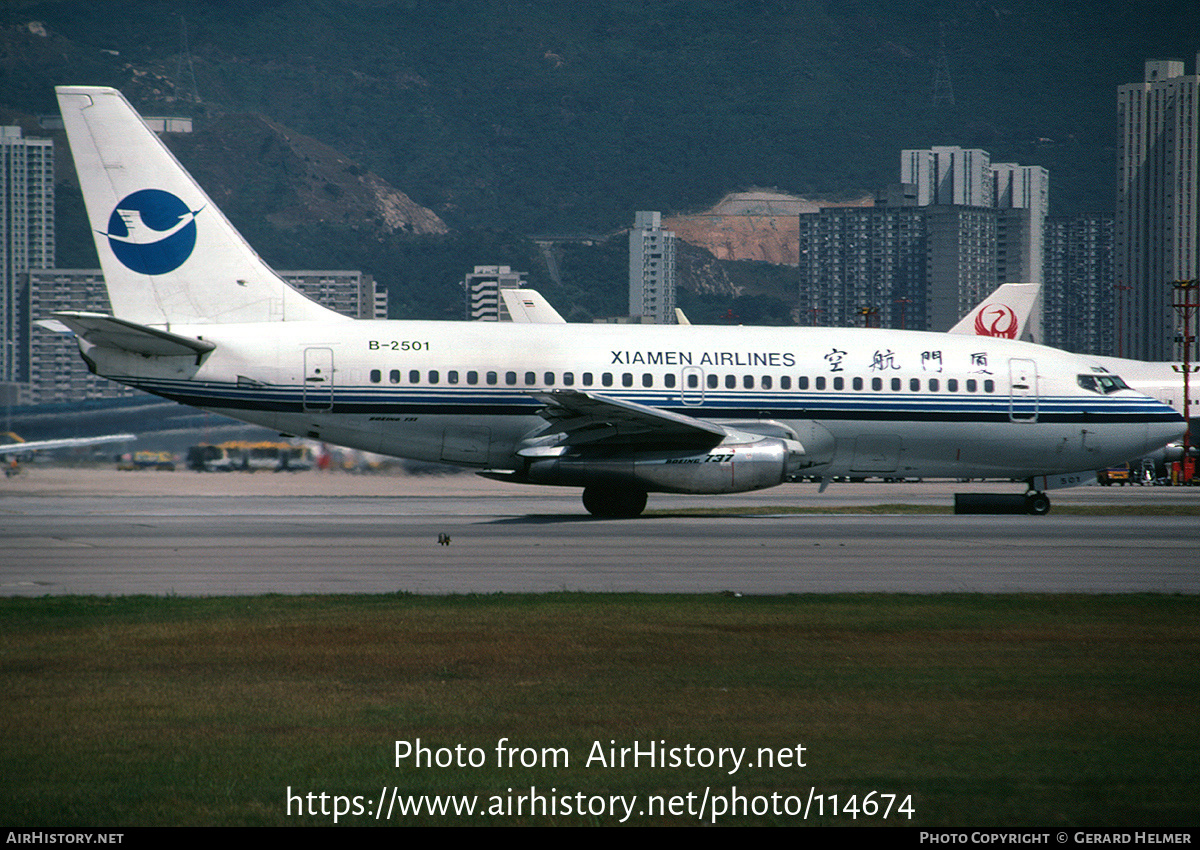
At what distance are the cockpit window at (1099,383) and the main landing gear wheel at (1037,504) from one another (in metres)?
2.92

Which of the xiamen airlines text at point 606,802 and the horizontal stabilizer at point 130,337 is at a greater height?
the horizontal stabilizer at point 130,337

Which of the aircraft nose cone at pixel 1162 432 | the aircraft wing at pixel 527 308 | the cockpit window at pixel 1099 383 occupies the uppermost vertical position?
the aircraft wing at pixel 527 308

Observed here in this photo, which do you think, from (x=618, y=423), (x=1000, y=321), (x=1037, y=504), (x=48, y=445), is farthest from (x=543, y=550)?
(x=1000, y=321)

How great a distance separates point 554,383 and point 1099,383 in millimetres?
13513

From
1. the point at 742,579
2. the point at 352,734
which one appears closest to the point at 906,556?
the point at 742,579

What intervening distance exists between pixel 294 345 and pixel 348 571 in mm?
11087

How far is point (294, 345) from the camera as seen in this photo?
27.8 metres

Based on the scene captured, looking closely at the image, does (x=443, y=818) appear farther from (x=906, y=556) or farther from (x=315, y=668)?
(x=906, y=556)

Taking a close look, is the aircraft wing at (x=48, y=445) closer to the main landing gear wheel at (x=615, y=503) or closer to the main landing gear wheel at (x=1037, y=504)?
the main landing gear wheel at (x=615, y=503)

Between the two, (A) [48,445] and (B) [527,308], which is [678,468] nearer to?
(B) [527,308]

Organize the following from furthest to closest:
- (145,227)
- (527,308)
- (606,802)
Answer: (527,308)
(145,227)
(606,802)

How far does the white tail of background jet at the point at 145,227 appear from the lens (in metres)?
28.2

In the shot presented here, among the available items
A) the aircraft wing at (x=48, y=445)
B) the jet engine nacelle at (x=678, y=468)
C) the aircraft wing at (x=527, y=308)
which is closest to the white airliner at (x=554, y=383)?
the jet engine nacelle at (x=678, y=468)

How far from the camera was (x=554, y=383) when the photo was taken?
28.2 m
